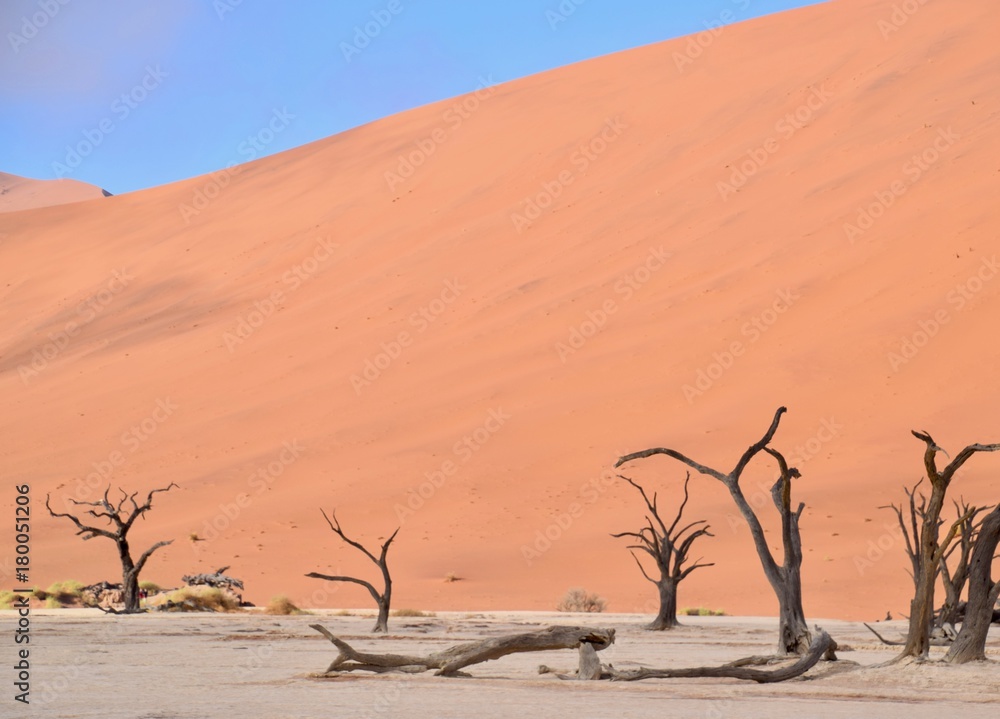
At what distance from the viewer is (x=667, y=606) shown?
1755 cm

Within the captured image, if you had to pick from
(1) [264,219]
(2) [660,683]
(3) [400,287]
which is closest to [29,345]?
(1) [264,219]

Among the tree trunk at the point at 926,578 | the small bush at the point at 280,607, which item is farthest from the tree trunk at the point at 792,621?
the small bush at the point at 280,607

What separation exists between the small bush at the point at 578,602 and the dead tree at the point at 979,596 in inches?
490

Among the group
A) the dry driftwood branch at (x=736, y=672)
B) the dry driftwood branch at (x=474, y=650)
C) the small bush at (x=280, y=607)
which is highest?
the small bush at (x=280, y=607)

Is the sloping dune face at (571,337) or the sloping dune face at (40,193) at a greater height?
the sloping dune face at (40,193)

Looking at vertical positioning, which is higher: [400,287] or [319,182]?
[319,182]

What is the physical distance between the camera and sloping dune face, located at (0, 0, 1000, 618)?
1062 inches

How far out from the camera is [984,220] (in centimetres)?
3350

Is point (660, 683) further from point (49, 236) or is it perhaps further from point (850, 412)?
point (49, 236)

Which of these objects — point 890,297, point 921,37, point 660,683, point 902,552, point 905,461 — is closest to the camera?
point 660,683

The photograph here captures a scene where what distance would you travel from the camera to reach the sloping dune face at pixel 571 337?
2698 centimetres

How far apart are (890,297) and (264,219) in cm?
3162

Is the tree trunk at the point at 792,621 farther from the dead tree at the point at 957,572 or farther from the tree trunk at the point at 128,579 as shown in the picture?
the tree trunk at the point at 128,579

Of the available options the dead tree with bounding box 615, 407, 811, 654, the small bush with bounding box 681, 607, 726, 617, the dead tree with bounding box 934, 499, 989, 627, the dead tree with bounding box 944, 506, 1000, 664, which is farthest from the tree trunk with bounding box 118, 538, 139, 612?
the dead tree with bounding box 944, 506, 1000, 664
